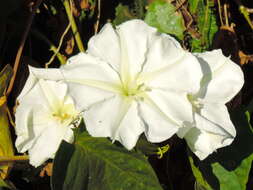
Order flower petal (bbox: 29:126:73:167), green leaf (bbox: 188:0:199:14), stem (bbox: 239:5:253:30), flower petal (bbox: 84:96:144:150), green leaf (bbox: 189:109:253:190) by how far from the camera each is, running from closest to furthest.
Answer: flower petal (bbox: 84:96:144:150)
flower petal (bbox: 29:126:73:167)
green leaf (bbox: 189:109:253:190)
green leaf (bbox: 188:0:199:14)
stem (bbox: 239:5:253:30)

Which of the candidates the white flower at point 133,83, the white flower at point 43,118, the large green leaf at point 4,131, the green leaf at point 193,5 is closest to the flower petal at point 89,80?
the white flower at point 133,83

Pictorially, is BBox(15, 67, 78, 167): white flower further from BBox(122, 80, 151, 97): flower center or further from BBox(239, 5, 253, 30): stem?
BBox(239, 5, 253, 30): stem

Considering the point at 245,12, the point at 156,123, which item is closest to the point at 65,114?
the point at 156,123

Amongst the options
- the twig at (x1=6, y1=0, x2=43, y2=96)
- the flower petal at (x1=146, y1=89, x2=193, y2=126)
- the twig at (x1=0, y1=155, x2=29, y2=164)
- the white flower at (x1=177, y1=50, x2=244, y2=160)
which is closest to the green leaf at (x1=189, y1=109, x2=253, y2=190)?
the white flower at (x1=177, y1=50, x2=244, y2=160)

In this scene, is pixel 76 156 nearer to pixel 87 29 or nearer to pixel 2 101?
pixel 2 101

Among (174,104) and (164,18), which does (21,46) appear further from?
(174,104)

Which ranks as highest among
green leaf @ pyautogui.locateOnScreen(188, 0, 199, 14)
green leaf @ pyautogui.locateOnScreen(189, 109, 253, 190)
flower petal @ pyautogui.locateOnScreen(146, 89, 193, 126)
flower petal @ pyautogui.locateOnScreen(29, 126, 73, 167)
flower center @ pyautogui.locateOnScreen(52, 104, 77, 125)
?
green leaf @ pyautogui.locateOnScreen(188, 0, 199, 14)

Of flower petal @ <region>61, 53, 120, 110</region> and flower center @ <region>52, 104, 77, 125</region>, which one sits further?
flower center @ <region>52, 104, 77, 125</region>

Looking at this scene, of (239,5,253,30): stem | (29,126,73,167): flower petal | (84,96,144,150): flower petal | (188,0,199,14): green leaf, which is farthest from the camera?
(239,5,253,30): stem

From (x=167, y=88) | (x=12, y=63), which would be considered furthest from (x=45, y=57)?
(x=167, y=88)
